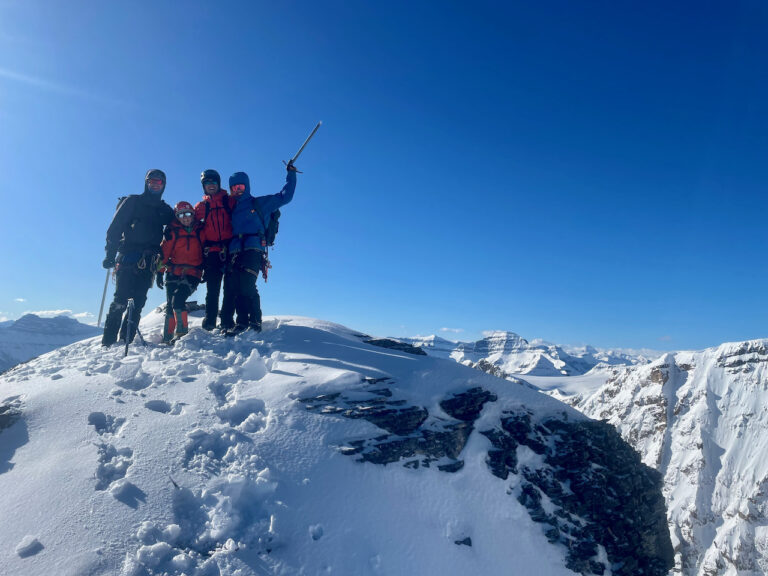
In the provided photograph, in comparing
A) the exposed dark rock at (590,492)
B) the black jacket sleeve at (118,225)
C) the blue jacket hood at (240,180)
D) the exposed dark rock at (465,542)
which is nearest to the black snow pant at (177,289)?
the black jacket sleeve at (118,225)

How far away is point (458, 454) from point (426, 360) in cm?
270

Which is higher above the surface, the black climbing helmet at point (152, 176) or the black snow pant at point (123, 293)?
the black climbing helmet at point (152, 176)

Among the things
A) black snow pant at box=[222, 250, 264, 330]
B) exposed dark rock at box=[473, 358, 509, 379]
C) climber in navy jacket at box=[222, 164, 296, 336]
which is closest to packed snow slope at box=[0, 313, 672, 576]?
black snow pant at box=[222, 250, 264, 330]

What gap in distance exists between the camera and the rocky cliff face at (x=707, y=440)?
377 feet

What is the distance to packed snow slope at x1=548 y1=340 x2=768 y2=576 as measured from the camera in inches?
4520

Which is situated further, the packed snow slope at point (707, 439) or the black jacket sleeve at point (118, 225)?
the packed snow slope at point (707, 439)

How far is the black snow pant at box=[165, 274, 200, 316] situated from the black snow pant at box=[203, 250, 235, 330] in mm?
408

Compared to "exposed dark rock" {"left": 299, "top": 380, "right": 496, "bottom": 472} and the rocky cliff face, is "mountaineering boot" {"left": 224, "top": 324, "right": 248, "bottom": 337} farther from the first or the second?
Answer: the rocky cliff face

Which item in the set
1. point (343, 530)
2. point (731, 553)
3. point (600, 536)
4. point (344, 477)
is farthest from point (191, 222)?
point (731, 553)

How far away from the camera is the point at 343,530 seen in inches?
242

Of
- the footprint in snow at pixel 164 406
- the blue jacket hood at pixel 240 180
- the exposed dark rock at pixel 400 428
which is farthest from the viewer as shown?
the blue jacket hood at pixel 240 180

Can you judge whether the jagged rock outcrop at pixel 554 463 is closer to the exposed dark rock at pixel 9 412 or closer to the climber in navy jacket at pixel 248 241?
the climber in navy jacket at pixel 248 241

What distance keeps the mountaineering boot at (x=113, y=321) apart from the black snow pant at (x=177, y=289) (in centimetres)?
110

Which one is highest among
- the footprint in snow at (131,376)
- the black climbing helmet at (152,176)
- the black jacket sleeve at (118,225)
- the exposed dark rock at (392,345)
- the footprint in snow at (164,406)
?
the black climbing helmet at (152,176)
